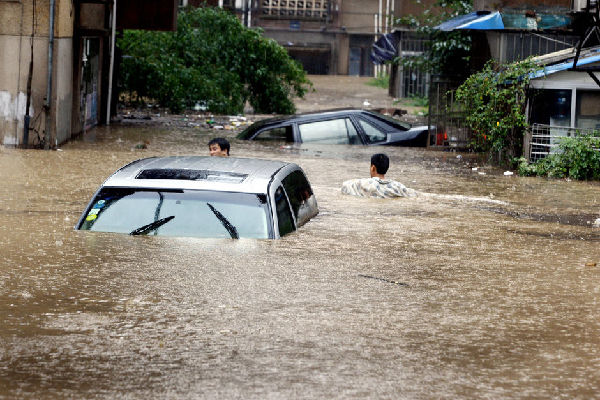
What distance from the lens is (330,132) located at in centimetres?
1961

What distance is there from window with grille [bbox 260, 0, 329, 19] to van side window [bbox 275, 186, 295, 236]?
167 feet

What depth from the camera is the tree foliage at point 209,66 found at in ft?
95.2

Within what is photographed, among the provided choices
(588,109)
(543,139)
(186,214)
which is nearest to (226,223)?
(186,214)

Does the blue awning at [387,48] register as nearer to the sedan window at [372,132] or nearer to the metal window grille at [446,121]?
the metal window grille at [446,121]

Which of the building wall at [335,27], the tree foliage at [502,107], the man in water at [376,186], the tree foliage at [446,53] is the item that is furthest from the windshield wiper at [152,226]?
the building wall at [335,27]

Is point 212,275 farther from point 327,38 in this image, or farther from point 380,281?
point 327,38

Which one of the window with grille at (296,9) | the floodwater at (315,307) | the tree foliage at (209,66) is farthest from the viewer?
the window with grille at (296,9)

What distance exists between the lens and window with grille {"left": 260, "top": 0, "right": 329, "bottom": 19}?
59281 mm

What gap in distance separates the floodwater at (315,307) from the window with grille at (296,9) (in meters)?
47.0

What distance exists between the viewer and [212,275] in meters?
8.45

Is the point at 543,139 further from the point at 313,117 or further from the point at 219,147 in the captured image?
the point at 219,147

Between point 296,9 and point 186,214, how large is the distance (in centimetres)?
5233

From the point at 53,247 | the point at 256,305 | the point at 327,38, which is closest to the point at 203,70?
the point at 53,247

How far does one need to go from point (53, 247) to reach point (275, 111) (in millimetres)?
22472
